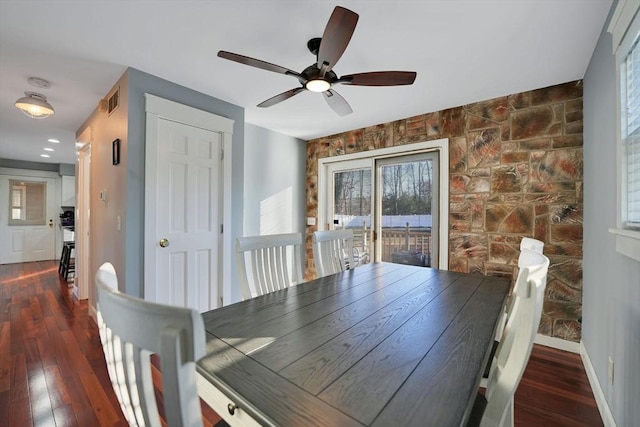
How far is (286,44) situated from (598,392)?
3.05m

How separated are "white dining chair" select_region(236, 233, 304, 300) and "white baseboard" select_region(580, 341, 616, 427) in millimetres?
1889

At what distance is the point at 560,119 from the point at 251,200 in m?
3.37

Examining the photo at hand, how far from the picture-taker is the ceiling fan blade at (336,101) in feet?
6.57

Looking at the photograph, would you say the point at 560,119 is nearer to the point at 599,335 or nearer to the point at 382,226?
the point at 599,335

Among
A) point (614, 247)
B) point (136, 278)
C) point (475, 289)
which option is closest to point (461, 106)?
point (614, 247)

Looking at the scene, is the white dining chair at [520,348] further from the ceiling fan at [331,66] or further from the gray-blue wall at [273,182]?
the gray-blue wall at [273,182]

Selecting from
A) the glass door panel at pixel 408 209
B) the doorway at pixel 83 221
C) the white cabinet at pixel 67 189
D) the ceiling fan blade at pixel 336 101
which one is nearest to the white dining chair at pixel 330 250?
the ceiling fan blade at pixel 336 101

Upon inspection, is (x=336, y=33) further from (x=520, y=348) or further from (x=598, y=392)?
(x=598, y=392)

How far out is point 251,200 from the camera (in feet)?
12.2

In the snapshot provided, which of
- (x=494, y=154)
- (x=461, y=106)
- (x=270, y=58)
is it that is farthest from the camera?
(x=461, y=106)

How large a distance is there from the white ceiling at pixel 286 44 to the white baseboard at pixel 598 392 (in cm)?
226

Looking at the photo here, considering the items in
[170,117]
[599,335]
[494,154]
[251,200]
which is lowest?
[599,335]

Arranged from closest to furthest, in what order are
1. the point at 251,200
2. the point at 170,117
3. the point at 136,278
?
1. the point at 136,278
2. the point at 170,117
3. the point at 251,200

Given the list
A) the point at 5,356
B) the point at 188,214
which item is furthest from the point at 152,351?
the point at 5,356
